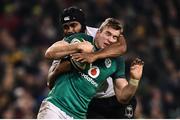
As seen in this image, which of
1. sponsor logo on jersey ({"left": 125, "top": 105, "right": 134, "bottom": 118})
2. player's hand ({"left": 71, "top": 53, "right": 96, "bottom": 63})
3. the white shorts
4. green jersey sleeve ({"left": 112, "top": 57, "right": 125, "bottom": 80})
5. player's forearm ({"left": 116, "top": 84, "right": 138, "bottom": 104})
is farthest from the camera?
Answer: sponsor logo on jersey ({"left": 125, "top": 105, "right": 134, "bottom": 118})

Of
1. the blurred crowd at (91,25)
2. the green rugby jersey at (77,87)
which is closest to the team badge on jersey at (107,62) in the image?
the green rugby jersey at (77,87)

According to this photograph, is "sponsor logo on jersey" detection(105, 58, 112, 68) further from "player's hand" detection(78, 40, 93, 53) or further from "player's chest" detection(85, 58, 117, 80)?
"player's hand" detection(78, 40, 93, 53)

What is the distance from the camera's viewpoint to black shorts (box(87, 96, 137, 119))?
627 centimetres

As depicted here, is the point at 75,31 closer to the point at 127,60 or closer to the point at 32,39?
the point at 127,60

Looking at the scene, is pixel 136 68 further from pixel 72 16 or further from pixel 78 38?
pixel 72 16

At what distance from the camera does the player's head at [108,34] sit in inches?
214

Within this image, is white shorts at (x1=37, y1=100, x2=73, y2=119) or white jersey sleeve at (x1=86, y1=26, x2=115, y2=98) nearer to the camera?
white shorts at (x1=37, y1=100, x2=73, y2=119)

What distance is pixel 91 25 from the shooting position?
1100 centimetres

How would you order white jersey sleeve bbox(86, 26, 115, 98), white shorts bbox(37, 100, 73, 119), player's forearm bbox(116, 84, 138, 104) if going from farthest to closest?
white jersey sleeve bbox(86, 26, 115, 98) < player's forearm bbox(116, 84, 138, 104) < white shorts bbox(37, 100, 73, 119)

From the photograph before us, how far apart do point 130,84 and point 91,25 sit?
556 cm

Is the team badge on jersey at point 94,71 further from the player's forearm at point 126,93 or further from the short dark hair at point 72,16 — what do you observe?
the short dark hair at point 72,16

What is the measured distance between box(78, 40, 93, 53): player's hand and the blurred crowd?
13.0 feet

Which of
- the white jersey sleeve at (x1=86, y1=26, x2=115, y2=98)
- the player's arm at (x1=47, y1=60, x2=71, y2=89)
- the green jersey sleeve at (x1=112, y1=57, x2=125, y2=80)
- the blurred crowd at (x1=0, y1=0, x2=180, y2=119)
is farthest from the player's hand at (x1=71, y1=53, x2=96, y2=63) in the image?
the blurred crowd at (x1=0, y1=0, x2=180, y2=119)

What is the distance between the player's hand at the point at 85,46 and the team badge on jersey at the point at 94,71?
144 millimetres
